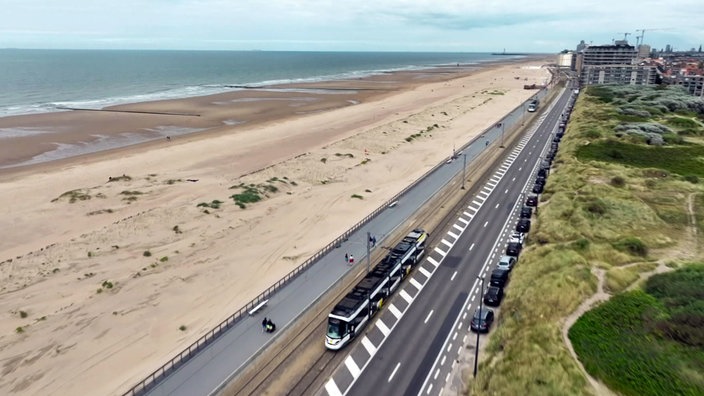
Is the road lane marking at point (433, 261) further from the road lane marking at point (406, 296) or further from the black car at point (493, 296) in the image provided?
the black car at point (493, 296)

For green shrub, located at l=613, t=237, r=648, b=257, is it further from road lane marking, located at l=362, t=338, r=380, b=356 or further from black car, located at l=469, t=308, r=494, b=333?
road lane marking, located at l=362, t=338, r=380, b=356

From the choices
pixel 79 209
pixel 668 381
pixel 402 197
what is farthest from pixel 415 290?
pixel 79 209

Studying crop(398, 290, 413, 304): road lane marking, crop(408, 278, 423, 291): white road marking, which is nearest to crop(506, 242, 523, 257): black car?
crop(408, 278, 423, 291): white road marking

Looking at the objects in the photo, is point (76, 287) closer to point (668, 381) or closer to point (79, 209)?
point (79, 209)

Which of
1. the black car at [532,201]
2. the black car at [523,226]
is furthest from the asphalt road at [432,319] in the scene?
the black car at [532,201]

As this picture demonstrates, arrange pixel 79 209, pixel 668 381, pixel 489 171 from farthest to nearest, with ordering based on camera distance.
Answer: pixel 489 171 → pixel 79 209 → pixel 668 381

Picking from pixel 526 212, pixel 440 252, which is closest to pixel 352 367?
pixel 440 252

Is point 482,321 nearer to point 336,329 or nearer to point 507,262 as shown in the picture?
point 507,262
